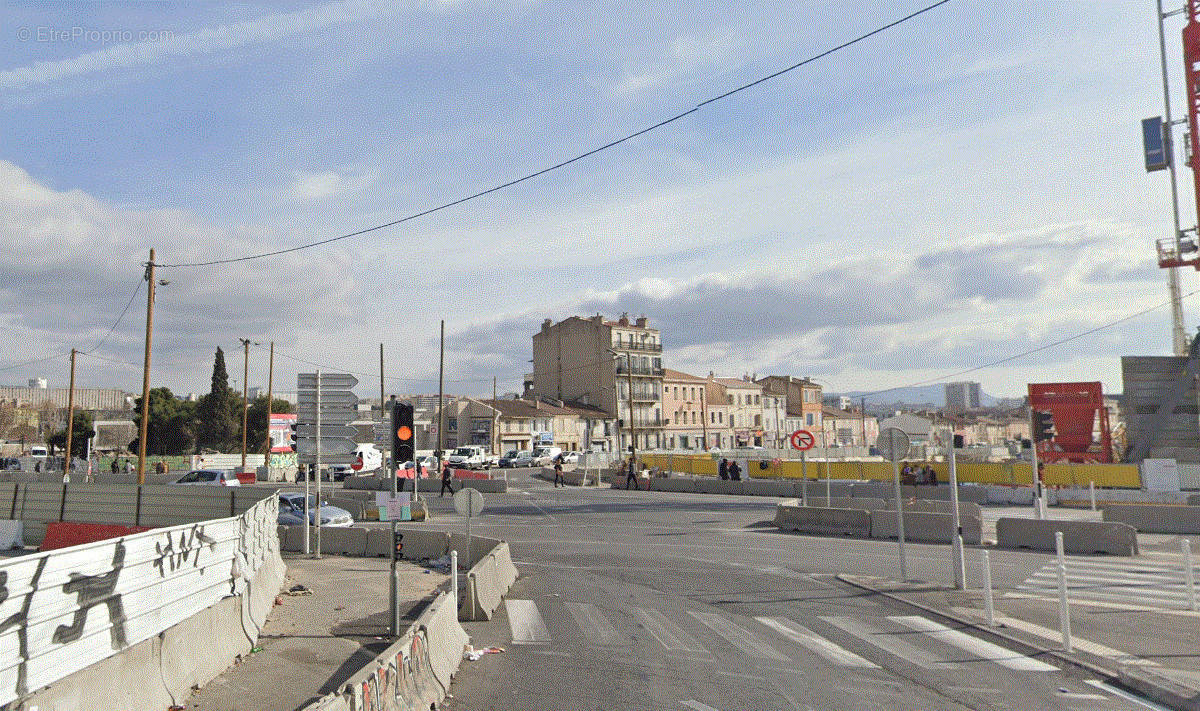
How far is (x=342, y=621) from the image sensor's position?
12.7 m

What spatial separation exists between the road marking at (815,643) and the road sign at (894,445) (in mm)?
4921

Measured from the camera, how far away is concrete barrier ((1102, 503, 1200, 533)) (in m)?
24.0

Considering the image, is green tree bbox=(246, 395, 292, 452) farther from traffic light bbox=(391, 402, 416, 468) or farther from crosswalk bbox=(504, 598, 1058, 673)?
crosswalk bbox=(504, 598, 1058, 673)

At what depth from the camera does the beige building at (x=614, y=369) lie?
94875 mm

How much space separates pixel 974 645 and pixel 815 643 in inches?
77.4

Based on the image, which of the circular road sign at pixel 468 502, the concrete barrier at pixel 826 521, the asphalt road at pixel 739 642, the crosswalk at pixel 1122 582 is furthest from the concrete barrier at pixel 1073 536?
the circular road sign at pixel 468 502

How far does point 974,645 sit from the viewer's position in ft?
34.3

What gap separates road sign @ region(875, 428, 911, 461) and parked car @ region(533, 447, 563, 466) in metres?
58.0

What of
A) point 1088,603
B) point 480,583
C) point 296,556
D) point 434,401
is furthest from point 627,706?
point 434,401

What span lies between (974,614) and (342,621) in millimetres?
9561

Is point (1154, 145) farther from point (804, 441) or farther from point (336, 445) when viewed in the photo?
point (336, 445)

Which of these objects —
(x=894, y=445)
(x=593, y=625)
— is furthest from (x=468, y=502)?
(x=894, y=445)

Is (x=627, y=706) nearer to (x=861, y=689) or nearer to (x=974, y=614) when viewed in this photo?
(x=861, y=689)

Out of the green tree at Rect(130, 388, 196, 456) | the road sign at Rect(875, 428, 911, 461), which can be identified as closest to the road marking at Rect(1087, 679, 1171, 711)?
the road sign at Rect(875, 428, 911, 461)
